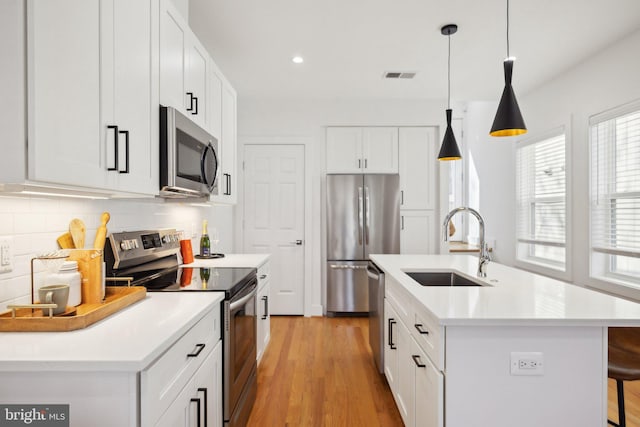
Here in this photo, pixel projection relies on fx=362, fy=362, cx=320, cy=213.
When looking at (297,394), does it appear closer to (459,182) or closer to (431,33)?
(431,33)

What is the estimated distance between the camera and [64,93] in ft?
3.45

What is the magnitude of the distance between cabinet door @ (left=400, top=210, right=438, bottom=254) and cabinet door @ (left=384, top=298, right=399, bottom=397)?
2032mm

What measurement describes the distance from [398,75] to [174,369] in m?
3.40

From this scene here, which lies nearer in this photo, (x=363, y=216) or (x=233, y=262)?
(x=233, y=262)

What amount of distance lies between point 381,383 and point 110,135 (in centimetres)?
237

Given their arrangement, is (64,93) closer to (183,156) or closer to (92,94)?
(92,94)

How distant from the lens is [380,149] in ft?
14.6

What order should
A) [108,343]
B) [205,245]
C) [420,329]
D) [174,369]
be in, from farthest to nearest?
[205,245] → [420,329] → [174,369] → [108,343]

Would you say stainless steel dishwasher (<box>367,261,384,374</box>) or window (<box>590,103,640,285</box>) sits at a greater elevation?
window (<box>590,103,640,285</box>)

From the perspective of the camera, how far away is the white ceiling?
2490 mm

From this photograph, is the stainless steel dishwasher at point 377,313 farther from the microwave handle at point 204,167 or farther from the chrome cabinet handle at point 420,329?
the microwave handle at point 204,167

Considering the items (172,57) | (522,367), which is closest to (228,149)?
(172,57)

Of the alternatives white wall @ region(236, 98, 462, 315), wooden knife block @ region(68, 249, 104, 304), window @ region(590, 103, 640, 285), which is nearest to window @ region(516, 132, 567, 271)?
window @ region(590, 103, 640, 285)

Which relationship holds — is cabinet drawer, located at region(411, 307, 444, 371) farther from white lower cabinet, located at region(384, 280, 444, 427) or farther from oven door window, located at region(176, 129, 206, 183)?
oven door window, located at region(176, 129, 206, 183)
